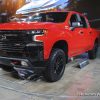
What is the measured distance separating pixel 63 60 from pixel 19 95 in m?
1.89

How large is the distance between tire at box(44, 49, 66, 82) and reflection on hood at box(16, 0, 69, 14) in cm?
596

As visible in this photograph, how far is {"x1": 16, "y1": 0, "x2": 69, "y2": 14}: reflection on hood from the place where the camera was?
1283cm

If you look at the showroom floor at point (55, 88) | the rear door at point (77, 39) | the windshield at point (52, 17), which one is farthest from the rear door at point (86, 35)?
the showroom floor at point (55, 88)

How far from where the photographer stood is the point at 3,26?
23.1 feet

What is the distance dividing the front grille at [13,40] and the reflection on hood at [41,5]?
6304mm

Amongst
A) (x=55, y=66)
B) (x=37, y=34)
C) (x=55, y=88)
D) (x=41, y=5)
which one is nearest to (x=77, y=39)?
(x=55, y=66)

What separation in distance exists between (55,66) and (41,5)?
22.6 ft

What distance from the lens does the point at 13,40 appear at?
22.0 ft

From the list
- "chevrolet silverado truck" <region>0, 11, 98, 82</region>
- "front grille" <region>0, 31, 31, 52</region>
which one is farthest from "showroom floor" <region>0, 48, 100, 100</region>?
"front grille" <region>0, 31, 31, 52</region>

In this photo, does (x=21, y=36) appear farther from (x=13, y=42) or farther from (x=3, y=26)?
(x=3, y=26)

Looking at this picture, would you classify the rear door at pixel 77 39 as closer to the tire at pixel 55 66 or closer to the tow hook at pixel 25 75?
the tire at pixel 55 66

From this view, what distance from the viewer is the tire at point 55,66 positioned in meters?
6.70

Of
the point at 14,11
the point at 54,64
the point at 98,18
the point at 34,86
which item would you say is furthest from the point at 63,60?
the point at 14,11

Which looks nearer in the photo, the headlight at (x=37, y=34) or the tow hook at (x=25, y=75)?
the headlight at (x=37, y=34)
